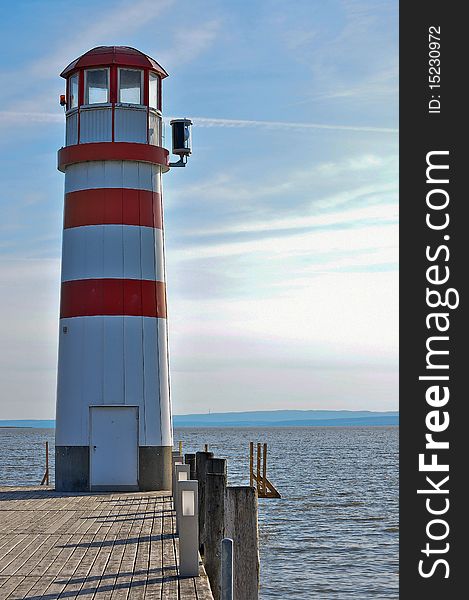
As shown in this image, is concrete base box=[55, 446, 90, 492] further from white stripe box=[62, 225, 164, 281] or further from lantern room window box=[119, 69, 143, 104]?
lantern room window box=[119, 69, 143, 104]

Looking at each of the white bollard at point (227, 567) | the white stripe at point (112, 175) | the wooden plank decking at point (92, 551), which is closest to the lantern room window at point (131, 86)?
the white stripe at point (112, 175)

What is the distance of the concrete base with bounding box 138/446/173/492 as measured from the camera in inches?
882

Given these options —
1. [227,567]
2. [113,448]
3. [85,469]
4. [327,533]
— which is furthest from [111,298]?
[327,533]

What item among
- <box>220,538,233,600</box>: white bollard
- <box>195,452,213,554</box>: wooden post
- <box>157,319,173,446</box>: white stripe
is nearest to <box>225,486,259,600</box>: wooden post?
<box>220,538,233,600</box>: white bollard

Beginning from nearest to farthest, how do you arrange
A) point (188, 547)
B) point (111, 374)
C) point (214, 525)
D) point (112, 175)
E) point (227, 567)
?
point (227, 567)
point (188, 547)
point (214, 525)
point (111, 374)
point (112, 175)

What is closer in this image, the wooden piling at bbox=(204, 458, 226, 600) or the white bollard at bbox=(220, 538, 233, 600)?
the white bollard at bbox=(220, 538, 233, 600)

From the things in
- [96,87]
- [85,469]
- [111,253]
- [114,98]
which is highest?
[96,87]

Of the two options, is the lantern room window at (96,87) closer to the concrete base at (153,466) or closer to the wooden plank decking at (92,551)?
the concrete base at (153,466)

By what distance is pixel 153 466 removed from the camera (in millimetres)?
22438

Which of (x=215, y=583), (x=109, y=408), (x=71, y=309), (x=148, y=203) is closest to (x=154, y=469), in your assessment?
(x=109, y=408)

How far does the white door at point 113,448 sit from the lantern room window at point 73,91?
664 cm

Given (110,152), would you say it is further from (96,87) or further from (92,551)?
(92,551)

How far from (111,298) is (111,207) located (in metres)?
1.92

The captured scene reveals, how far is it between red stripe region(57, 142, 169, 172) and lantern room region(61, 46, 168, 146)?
0.55ft
